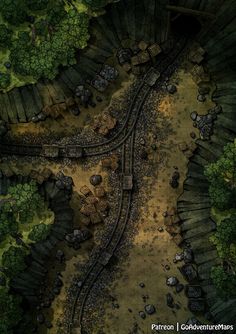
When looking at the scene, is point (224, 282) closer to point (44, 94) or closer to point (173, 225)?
point (173, 225)

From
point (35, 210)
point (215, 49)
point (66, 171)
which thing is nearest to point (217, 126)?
point (215, 49)

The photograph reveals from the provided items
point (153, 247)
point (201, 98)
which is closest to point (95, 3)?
point (201, 98)

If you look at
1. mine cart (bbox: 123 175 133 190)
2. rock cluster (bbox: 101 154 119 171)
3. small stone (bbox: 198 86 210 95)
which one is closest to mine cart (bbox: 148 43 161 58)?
small stone (bbox: 198 86 210 95)

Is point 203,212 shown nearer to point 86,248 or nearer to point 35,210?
point 86,248

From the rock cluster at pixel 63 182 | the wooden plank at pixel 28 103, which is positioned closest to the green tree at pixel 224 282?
the rock cluster at pixel 63 182

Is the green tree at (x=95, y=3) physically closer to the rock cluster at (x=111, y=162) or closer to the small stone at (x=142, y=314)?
the rock cluster at (x=111, y=162)
